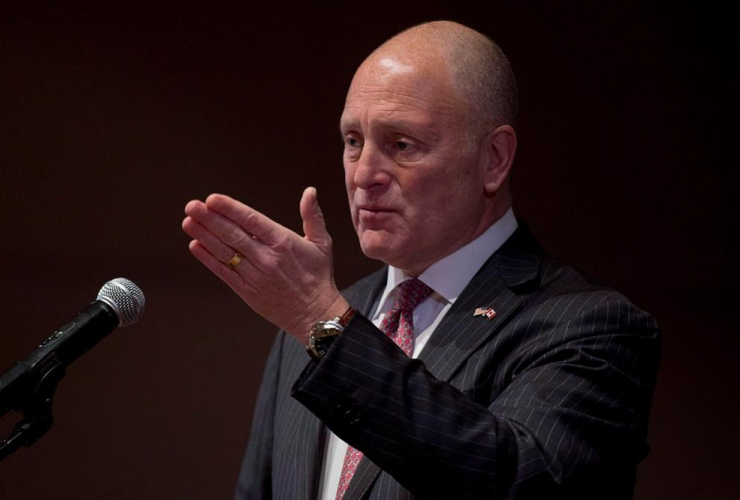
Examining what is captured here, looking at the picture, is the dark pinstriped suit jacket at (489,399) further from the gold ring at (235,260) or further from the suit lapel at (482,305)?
the gold ring at (235,260)

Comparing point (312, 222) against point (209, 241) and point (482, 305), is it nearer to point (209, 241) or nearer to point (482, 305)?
point (209, 241)

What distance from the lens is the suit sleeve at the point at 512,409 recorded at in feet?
4.99

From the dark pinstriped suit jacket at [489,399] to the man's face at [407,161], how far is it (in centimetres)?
17

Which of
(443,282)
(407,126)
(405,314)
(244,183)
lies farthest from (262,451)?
(244,183)

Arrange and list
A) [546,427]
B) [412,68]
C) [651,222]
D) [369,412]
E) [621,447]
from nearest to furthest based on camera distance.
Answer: [369,412] < [546,427] < [621,447] < [412,68] < [651,222]

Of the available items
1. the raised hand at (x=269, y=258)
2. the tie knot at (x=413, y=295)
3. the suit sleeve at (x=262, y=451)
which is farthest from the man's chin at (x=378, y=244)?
the suit sleeve at (x=262, y=451)

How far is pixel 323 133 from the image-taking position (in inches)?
124

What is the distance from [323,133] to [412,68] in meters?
1.17

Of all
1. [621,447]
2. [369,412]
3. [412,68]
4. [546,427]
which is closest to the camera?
[369,412]

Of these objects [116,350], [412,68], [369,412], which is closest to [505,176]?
[412,68]

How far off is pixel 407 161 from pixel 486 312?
0.36 meters

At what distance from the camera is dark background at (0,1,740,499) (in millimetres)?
2902

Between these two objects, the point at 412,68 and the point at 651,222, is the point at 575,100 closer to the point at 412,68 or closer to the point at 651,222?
the point at 651,222

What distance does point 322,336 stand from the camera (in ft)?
5.07
